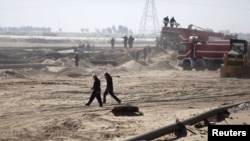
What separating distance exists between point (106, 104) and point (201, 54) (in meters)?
17.6

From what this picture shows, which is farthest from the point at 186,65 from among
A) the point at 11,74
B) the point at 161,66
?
the point at 11,74

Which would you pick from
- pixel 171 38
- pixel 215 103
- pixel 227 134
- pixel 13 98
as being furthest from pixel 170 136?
pixel 171 38

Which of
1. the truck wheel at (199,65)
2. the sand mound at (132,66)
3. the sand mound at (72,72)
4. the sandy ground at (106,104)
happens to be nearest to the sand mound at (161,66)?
the sand mound at (132,66)

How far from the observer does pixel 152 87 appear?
24.7m

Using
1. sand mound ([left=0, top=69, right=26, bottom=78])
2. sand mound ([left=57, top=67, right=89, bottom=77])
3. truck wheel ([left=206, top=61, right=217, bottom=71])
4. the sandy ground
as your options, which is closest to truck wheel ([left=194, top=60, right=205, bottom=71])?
truck wheel ([left=206, top=61, right=217, bottom=71])

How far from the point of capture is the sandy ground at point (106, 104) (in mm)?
12836

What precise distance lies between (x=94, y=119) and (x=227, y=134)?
632cm

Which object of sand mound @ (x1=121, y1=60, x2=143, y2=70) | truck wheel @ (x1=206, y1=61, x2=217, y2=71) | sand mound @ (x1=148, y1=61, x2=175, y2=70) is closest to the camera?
truck wheel @ (x1=206, y1=61, x2=217, y2=71)

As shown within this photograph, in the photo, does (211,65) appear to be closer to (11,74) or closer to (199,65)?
(199,65)

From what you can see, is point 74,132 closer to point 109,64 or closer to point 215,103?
point 215,103

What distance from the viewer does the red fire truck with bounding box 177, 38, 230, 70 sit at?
33444 mm

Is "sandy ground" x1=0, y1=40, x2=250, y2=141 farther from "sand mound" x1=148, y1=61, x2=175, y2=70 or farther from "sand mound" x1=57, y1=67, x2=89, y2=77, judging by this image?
"sand mound" x1=148, y1=61, x2=175, y2=70

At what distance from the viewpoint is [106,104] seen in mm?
18453

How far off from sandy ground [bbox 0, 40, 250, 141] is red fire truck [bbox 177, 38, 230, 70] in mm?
1197
